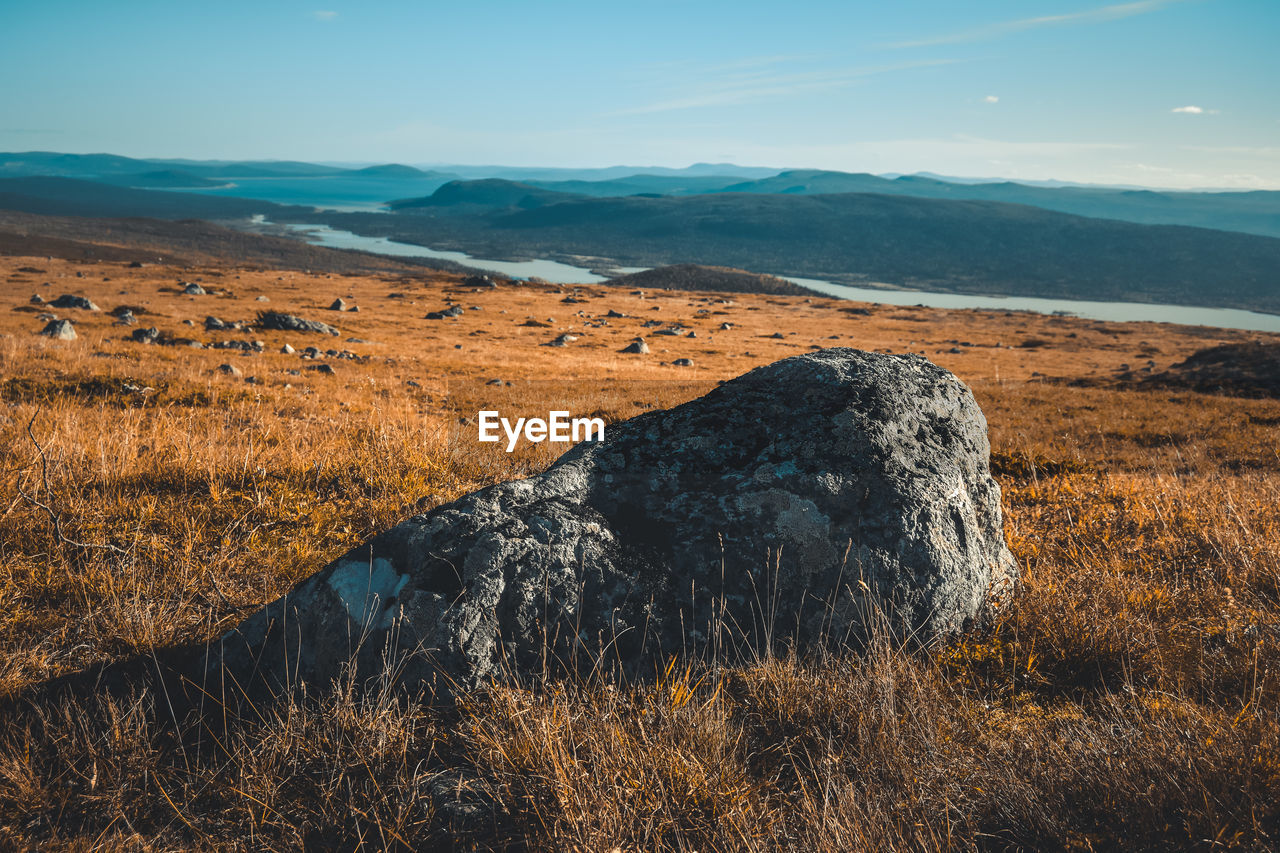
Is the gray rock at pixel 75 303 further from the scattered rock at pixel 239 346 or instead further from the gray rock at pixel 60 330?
the scattered rock at pixel 239 346

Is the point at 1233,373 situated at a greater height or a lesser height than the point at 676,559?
lesser

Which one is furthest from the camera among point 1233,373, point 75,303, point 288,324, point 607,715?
point 288,324

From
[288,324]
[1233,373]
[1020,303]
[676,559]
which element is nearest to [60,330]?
[288,324]

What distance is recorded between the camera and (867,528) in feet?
11.5

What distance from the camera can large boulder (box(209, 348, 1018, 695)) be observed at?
9.80ft

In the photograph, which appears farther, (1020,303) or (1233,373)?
(1020,303)

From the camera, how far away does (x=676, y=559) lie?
3381 millimetres

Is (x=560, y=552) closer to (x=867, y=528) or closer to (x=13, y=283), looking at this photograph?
(x=867, y=528)

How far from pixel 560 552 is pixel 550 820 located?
1173 millimetres

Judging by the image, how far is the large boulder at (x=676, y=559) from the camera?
299 centimetres

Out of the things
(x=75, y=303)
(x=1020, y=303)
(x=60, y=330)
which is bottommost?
(x=60, y=330)

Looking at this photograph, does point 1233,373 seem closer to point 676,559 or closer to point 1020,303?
point 676,559

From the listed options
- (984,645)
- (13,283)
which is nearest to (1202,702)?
(984,645)

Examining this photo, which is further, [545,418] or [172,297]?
[172,297]
